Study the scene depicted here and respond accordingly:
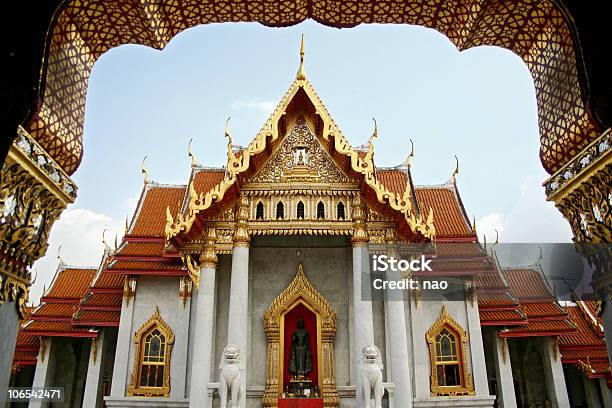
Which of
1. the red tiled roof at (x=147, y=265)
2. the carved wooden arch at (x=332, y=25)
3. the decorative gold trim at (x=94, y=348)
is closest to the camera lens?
the carved wooden arch at (x=332, y=25)

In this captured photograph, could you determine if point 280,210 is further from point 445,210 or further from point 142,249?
point 445,210

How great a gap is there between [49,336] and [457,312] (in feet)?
40.1

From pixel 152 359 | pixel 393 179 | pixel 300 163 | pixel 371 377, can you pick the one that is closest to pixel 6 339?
pixel 371 377

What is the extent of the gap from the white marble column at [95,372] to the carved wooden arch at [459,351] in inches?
356

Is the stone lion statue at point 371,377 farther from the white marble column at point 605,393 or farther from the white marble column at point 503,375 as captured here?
the white marble column at point 605,393

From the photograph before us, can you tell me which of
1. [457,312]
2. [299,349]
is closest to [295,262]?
[299,349]

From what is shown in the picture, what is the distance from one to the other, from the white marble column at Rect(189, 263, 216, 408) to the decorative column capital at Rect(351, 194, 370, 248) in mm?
3172

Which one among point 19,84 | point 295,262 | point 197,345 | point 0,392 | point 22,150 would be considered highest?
point 295,262

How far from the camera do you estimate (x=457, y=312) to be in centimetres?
1312

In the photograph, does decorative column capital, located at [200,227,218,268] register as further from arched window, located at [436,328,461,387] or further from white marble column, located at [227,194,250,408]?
arched window, located at [436,328,461,387]

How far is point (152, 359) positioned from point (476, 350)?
830 centimetres

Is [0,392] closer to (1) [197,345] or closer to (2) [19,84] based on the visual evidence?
(2) [19,84]

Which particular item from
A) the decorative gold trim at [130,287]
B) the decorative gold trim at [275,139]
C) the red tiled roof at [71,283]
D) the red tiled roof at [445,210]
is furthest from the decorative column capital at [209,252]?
the red tiled roof at [71,283]

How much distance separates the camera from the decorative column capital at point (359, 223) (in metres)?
10.8
